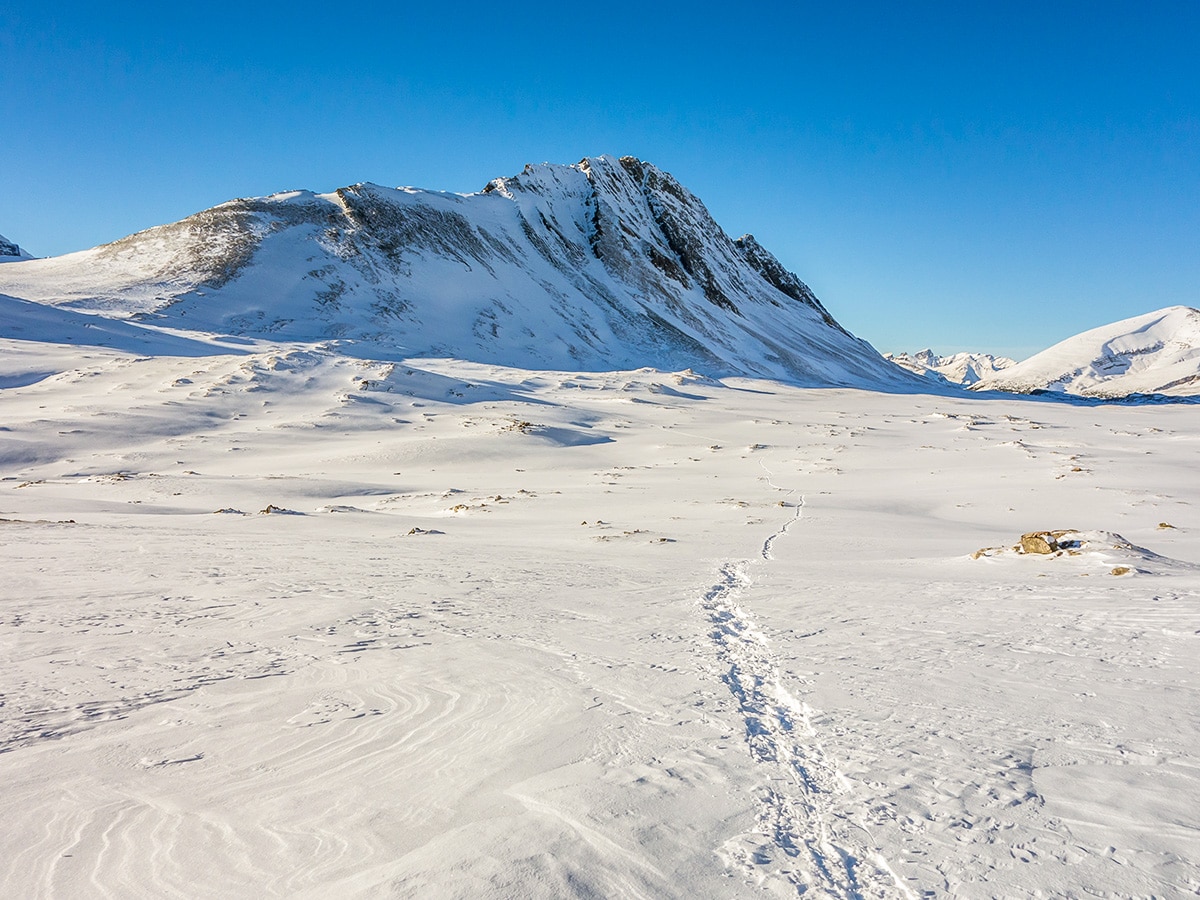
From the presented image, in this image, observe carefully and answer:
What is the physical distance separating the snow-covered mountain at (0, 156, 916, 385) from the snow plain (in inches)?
1548

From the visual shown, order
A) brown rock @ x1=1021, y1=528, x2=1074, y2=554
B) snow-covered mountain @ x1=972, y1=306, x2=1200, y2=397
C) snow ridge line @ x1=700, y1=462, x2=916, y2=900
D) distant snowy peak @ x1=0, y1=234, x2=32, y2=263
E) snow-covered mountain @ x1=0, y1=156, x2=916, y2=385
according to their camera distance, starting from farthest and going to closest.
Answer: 1. snow-covered mountain @ x1=972, y1=306, x2=1200, y2=397
2. distant snowy peak @ x1=0, y1=234, x2=32, y2=263
3. snow-covered mountain @ x1=0, y1=156, x2=916, y2=385
4. brown rock @ x1=1021, y1=528, x2=1074, y2=554
5. snow ridge line @ x1=700, y1=462, x2=916, y2=900

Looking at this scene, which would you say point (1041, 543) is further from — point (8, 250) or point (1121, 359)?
point (1121, 359)

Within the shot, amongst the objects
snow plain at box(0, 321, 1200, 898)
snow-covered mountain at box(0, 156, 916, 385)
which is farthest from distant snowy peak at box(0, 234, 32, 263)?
snow plain at box(0, 321, 1200, 898)

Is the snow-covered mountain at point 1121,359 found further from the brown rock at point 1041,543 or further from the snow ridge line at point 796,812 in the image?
the snow ridge line at point 796,812

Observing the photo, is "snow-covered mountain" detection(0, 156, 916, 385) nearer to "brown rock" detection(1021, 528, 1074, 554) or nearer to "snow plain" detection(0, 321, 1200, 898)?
"snow plain" detection(0, 321, 1200, 898)

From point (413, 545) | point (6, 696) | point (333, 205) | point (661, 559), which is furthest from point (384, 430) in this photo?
point (333, 205)

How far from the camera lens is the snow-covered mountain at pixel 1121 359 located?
12462 centimetres

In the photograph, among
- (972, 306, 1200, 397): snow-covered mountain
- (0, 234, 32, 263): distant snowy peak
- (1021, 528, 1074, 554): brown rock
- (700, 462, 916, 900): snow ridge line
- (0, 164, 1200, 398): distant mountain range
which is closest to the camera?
(700, 462, 916, 900): snow ridge line

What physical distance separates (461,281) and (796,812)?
63.8m

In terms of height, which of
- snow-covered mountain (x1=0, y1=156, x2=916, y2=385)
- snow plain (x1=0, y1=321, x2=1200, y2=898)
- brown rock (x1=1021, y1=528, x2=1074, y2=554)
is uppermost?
snow-covered mountain (x1=0, y1=156, x2=916, y2=385)

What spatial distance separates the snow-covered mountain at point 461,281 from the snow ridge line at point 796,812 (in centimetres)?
4605

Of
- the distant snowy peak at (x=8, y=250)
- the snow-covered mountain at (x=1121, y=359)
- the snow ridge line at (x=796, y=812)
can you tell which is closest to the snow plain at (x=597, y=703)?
the snow ridge line at (x=796, y=812)

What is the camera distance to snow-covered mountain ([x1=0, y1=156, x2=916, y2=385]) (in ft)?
163

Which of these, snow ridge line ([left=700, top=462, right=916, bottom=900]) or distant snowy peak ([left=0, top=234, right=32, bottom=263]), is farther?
distant snowy peak ([left=0, top=234, right=32, bottom=263])
